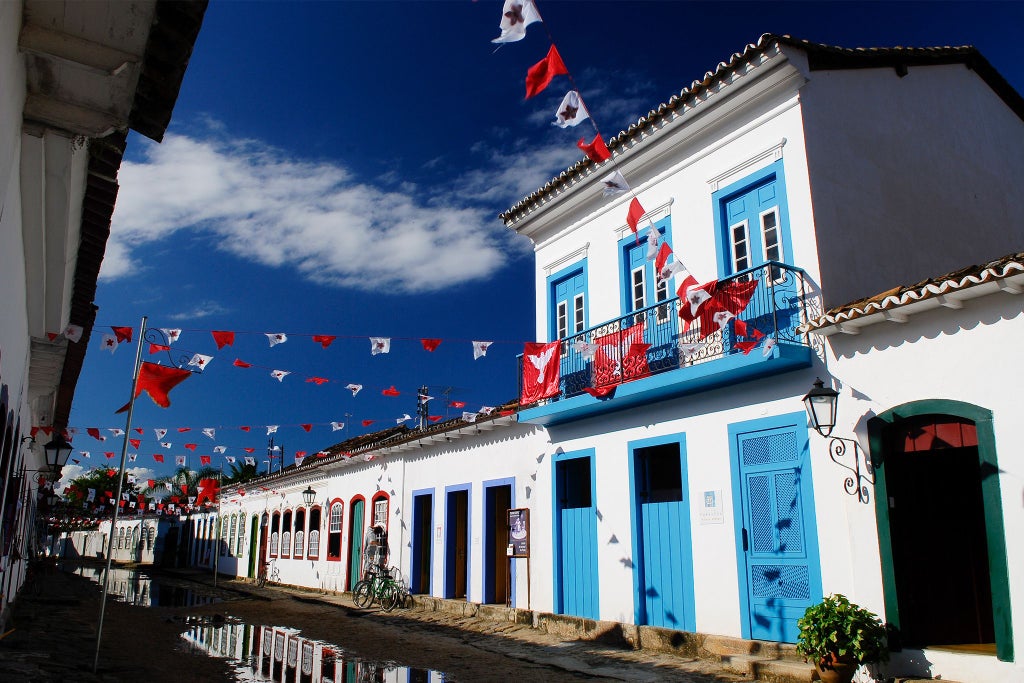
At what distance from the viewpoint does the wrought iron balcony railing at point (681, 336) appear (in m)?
9.23

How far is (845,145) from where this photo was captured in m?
10.1

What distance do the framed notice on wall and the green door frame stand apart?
6589mm

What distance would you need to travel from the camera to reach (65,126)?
4.75 metres

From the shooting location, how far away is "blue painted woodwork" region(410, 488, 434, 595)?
56.5 feet

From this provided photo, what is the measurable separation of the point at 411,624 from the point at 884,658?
904 cm

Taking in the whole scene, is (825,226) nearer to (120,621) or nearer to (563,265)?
(563,265)

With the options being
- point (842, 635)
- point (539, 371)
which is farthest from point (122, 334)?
point (842, 635)

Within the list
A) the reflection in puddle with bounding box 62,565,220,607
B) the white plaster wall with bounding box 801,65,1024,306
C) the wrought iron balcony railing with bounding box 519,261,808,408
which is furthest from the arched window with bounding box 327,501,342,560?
the white plaster wall with bounding box 801,65,1024,306

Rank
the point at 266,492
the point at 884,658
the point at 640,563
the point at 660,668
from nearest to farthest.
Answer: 1. the point at 884,658
2. the point at 660,668
3. the point at 640,563
4. the point at 266,492

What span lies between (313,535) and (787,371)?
1842cm

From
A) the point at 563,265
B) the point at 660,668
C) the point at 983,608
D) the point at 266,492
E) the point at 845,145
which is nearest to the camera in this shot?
the point at 983,608

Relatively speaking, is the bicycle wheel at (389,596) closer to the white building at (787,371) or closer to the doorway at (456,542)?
the doorway at (456,542)

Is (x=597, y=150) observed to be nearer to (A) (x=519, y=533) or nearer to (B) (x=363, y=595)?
(A) (x=519, y=533)

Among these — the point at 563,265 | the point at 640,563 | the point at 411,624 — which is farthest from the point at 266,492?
the point at 640,563
